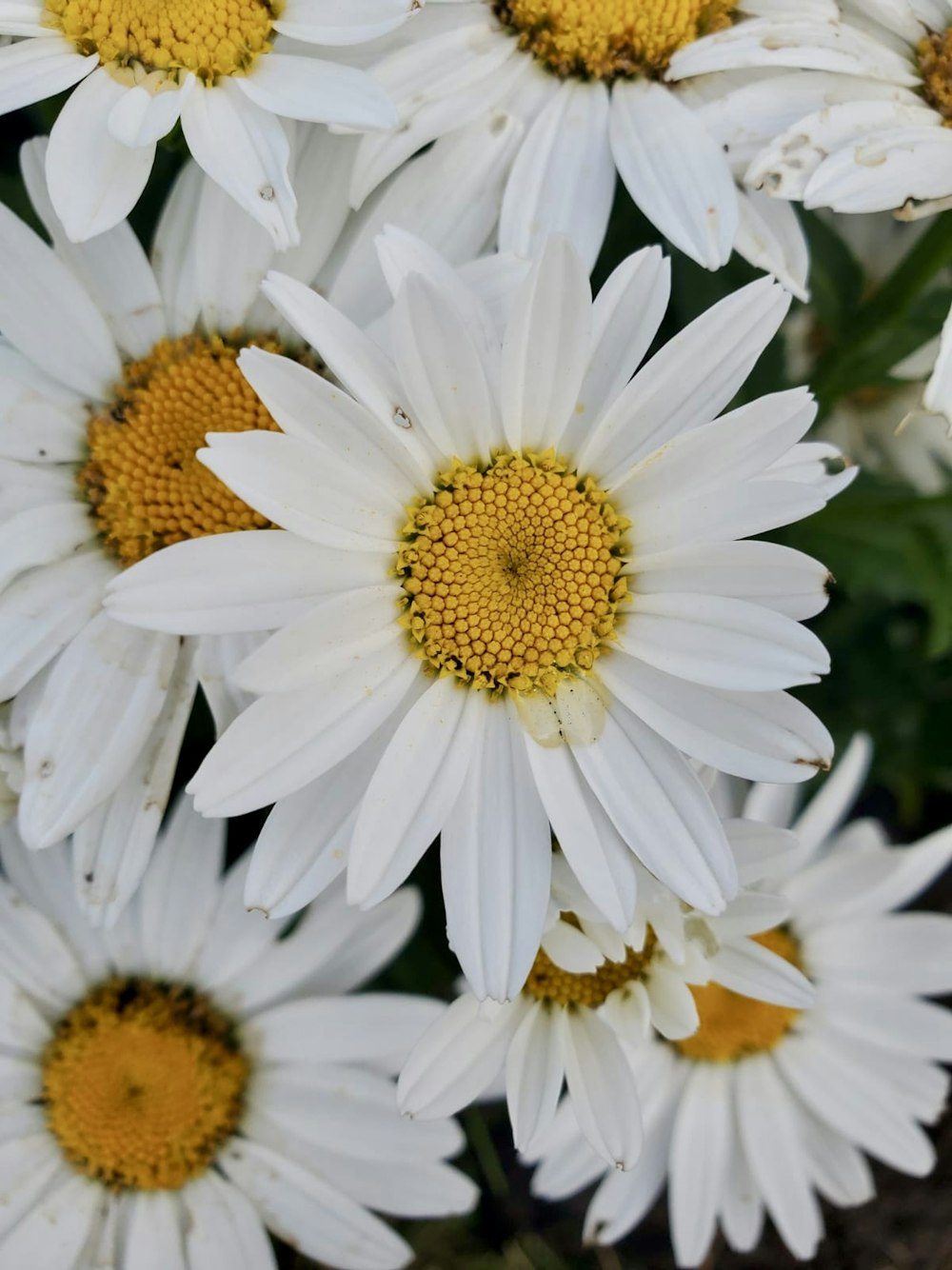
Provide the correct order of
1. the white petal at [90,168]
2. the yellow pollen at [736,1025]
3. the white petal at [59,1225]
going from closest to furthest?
the white petal at [90,168] < the white petal at [59,1225] < the yellow pollen at [736,1025]

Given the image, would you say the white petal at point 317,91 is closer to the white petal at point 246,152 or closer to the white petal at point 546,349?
the white petal at point 246,152

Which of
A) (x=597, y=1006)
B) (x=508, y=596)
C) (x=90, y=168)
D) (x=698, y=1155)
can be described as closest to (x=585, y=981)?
(x=597, y=1006)

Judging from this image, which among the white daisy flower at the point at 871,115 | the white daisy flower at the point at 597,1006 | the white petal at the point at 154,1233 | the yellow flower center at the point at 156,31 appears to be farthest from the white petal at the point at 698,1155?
the yellow flower center at the point at 156,31

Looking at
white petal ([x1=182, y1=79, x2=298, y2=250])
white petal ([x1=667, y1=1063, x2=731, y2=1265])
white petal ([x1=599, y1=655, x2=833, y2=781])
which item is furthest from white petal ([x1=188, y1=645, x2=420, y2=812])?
white petal ([x1=667, y1=1063, x2=731, y2=1265])

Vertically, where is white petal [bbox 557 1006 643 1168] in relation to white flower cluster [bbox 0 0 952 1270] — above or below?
below

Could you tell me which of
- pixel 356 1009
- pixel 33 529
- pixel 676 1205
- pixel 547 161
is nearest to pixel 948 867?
pixel 676 1205

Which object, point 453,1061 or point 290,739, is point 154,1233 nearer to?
point 453,1061

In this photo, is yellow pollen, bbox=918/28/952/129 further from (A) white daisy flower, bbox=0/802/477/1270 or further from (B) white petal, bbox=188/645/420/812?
(A) white daisy flower, bbox=0/802/477/1270
